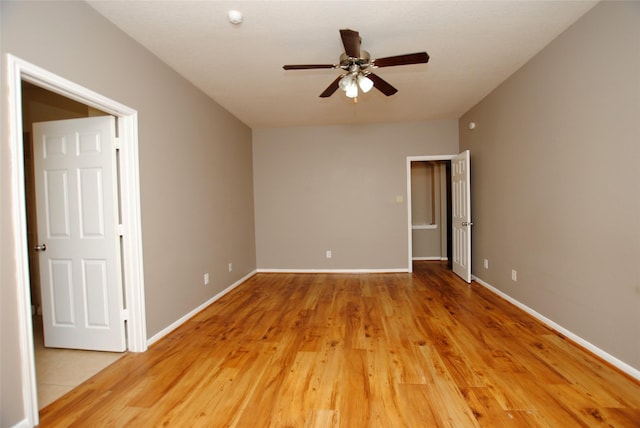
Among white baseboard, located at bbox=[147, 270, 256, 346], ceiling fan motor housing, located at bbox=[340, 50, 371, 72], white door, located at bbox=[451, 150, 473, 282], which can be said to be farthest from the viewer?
white door, located at bbox=[451, 150, 473, 282]

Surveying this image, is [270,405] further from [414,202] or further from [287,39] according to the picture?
[414,202]

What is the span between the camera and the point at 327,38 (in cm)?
245

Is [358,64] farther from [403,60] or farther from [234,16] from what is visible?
[234,16]

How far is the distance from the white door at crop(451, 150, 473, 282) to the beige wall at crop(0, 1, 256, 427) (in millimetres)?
3481

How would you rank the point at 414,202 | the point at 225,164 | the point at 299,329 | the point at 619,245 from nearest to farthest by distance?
the point at 619,245 → the point at 299,329 → the point at 225,164 → the point at 414,202

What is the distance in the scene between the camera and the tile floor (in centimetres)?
192

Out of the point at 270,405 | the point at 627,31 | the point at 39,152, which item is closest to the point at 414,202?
the point at 627,31

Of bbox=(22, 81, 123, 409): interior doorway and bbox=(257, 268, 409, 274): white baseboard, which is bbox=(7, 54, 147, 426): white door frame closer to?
bbox=(22, 81, 123, 409): interior doorway

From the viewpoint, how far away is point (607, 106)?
→ 6.79ft

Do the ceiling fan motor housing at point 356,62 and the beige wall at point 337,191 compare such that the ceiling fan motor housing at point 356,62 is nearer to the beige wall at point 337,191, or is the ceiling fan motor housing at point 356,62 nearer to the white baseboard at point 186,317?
the beige wall at point 337,191

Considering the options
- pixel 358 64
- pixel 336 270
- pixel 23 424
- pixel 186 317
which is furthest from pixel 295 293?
pixel 358 64

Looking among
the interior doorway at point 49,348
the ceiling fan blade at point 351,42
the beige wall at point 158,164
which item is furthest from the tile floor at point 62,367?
the ceiling fan blade at point 351,42

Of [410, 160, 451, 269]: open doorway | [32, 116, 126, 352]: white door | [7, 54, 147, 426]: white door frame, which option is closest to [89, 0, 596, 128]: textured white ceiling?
[7, 54, 147, 426]: white door frame

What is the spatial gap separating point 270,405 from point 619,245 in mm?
2603
